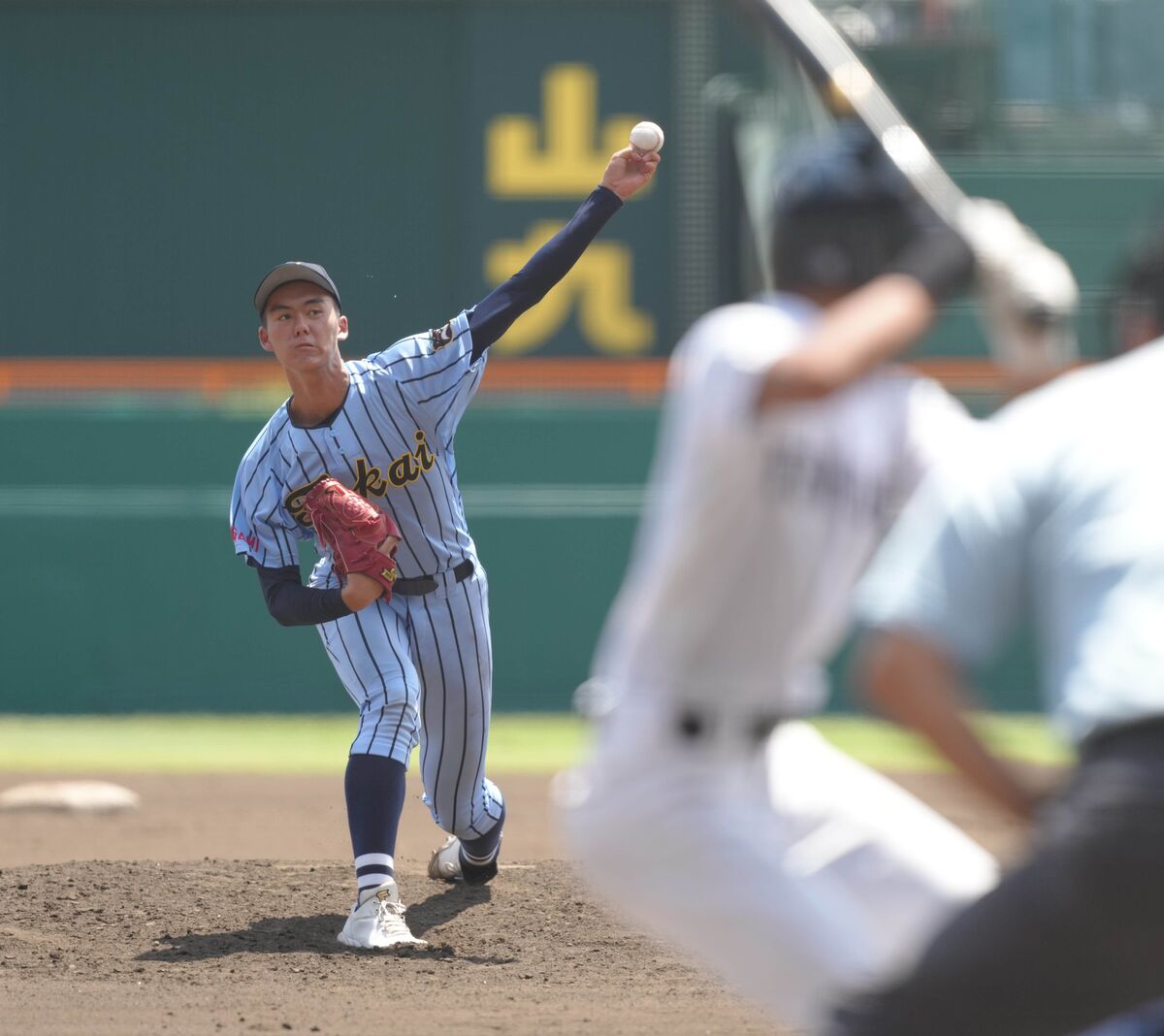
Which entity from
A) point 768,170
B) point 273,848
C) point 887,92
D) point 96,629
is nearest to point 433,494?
point 273,848

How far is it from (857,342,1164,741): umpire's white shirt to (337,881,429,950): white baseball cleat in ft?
9.93

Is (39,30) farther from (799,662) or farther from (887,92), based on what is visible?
(799,662)

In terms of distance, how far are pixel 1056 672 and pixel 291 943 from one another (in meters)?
3.35

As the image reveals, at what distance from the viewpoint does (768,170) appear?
11219 millimetres

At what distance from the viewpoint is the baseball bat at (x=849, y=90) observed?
2531mm

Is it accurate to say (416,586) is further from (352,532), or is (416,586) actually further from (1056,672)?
(1056,672)

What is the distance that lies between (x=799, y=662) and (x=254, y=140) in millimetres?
10173

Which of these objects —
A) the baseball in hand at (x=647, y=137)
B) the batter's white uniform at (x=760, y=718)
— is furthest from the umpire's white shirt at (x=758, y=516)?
the baseball in hand at (x=647, y=137)

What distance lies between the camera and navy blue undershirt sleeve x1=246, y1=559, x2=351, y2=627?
4.75 m

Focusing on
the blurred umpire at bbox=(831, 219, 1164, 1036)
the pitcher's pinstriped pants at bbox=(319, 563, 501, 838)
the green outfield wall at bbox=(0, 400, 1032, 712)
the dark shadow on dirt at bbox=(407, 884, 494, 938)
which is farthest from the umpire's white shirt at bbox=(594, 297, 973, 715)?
the green outfield wall at bbox=(0, 400, 1032, 712)

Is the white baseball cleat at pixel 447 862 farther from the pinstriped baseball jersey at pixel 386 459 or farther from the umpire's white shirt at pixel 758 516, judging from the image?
A: the umpire's white shirt at pixel 758 516

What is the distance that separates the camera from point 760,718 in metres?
2.38

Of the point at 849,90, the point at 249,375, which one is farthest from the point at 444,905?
the point at 249,375

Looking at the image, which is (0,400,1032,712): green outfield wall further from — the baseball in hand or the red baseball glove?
the baseball in hand
